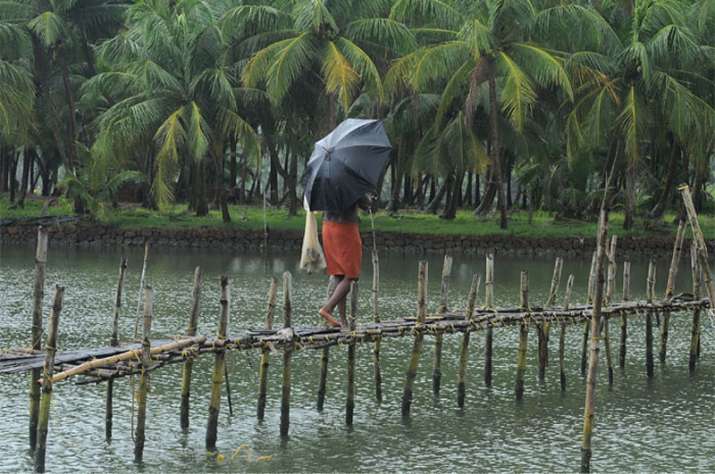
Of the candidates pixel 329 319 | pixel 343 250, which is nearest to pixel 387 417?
pixel 329 319

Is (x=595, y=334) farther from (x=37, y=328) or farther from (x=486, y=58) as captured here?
(x=486, y=58)

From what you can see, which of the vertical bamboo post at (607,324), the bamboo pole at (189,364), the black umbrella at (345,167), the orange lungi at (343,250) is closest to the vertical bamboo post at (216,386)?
the bamboo pole at (189,364)

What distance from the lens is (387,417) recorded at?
49.6 feet

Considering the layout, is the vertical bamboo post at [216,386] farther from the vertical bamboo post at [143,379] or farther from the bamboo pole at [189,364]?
the vertical bamboo post at [143,379]

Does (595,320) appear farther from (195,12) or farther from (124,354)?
(195,12)

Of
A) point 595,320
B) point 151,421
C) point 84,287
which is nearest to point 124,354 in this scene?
point 151,421

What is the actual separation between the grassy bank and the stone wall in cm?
29

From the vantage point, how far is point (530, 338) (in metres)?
21.1

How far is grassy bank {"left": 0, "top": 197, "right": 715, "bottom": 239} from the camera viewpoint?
38094 mm

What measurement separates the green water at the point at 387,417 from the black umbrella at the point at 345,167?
217cm

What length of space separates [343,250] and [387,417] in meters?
2.29

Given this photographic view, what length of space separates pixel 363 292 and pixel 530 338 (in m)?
7.02

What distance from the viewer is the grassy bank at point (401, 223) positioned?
3809 cm

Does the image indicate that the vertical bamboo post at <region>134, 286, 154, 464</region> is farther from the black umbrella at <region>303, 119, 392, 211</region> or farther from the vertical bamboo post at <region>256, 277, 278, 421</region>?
the black umbrella at <region>303, 119, 392, 211</region>
